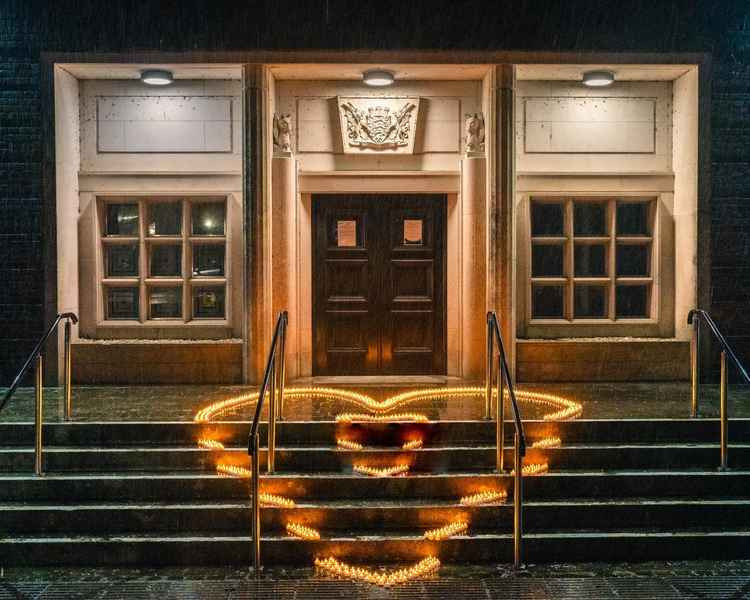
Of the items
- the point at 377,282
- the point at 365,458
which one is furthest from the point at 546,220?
the point at 365,458

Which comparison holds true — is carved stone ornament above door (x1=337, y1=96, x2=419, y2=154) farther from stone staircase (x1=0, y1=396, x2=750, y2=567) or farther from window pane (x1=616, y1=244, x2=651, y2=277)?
stone staircase (x1=0, y1=396, x2=750, y2=567)

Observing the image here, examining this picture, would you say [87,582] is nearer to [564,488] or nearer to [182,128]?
[564,488]

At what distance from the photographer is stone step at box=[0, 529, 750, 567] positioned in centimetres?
596

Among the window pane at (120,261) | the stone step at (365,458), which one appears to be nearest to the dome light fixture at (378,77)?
the window pane at (120,261)

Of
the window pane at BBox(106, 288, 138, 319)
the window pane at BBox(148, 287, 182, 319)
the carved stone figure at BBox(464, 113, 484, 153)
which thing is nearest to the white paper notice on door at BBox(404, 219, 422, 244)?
the carved stone figure at BBox(464, 113, 484, 153)

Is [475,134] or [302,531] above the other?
[475,134]

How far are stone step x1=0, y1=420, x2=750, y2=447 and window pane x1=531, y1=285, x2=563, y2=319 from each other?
3.25 metres

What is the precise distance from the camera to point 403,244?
34.0 ft

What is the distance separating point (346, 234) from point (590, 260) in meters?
3.20

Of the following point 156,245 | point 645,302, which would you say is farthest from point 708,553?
point 156,245

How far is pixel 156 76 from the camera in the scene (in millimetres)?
9781

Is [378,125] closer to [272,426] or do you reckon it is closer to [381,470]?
[272,426]

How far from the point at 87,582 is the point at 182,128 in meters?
6.15

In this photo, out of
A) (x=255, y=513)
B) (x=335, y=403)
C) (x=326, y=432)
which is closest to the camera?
(x=255, y=513)
